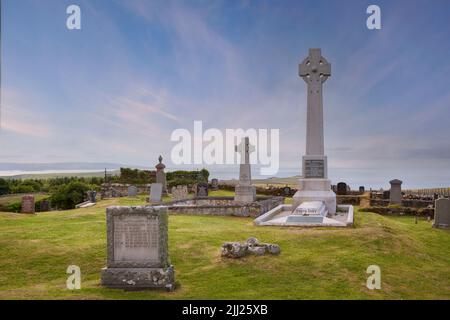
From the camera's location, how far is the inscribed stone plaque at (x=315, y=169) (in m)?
21.5

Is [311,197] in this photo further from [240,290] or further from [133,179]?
[133,179]

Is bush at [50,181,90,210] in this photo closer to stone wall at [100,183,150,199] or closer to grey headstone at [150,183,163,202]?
stone wall at [100,183,150,199]

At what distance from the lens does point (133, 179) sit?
50.9m

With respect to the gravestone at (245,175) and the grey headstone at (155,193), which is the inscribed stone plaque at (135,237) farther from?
the grey headstone at (155,193)

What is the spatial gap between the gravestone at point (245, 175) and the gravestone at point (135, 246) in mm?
18279

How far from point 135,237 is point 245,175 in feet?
60.7

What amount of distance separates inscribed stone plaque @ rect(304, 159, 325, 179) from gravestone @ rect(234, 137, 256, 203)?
5992 millimetres

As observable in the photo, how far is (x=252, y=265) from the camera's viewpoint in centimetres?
987

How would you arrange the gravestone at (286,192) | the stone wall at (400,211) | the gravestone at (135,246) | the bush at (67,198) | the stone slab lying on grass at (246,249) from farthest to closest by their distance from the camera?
the gravestone at (286,192)
the bush at (67,198)
the stone wall at (400,211)
the stone slab lying on grass at (246,249)
the gravestone at (135,246)

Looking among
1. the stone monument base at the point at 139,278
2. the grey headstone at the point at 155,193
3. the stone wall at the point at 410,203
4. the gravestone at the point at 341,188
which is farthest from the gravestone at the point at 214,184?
the stone monument base at the point at 139,278
